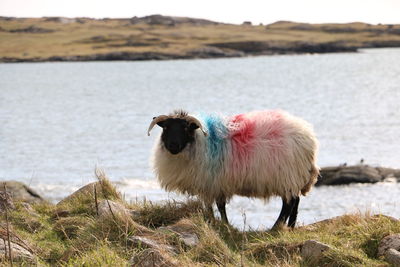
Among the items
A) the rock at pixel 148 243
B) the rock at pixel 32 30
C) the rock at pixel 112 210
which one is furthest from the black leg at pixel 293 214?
the rock at pixel 32 30

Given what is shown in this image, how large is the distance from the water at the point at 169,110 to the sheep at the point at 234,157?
13.2 ft

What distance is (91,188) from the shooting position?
37.6 ft

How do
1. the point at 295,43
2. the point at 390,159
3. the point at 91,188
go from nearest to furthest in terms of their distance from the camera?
the point at 91,188, the point at 390,159, the point at 295,43

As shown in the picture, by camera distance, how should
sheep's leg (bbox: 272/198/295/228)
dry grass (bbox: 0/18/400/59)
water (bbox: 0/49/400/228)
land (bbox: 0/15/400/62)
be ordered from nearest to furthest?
1. sheep's leg (bbox: 272/198/295/228)
2. water (bbox: 0/49/400/228)
3. land (bbox: 0/15/400/62)
4. dry grass (bbox: 0/18/400/59)

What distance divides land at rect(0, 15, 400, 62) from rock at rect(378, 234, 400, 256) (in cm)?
11456

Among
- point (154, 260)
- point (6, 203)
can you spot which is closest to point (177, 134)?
point (6, 203)

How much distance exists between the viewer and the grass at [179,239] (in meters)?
7.50

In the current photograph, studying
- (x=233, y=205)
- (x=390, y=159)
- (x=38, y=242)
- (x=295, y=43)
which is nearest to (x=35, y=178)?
(x=233, y=205)

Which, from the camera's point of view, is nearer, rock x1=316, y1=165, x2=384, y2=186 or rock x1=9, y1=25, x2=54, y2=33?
rock x1=316, y1=165, x2=384, y2=186

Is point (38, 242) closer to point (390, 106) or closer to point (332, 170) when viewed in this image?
point (332, 170)

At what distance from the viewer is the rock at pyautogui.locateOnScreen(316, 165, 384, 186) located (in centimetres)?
2525

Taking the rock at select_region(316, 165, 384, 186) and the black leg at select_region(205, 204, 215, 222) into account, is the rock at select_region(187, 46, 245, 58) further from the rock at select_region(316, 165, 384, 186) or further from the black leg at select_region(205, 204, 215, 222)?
the black leg at select_region(205, 204, 215, 222)

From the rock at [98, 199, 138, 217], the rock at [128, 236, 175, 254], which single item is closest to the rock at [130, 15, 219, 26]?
the rock at [98, 199, 138, 217]

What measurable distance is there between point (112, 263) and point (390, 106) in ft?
173
